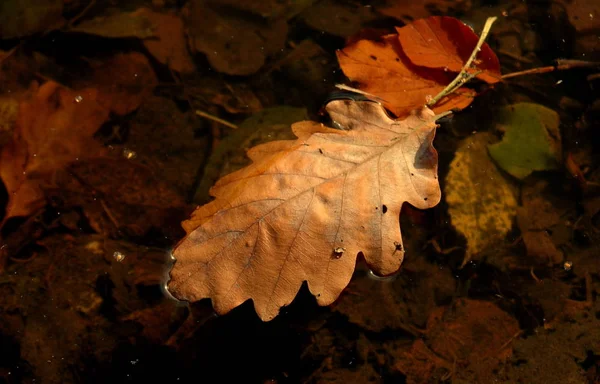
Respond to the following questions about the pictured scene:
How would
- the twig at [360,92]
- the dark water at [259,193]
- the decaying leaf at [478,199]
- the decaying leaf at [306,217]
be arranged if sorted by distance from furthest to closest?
the twig at [360,92] → the decaying leaf at [478,199] → the dark water at [259,193] → the decaying leaf at [306,217]

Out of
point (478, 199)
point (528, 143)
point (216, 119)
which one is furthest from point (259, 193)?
point (528, 143)

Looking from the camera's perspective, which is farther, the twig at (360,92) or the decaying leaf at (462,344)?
the twig at (360,92)

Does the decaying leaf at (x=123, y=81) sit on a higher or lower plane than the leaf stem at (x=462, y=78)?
lower

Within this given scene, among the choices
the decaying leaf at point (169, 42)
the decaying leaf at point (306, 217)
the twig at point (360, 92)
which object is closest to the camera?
the decaying leaf at point (306, 217)

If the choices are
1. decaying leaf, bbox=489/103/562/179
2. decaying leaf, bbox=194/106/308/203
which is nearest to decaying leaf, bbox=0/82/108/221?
decaying leaf, bbox=194/106/308/203

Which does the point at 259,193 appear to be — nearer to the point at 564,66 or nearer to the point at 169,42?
the point at 169,42

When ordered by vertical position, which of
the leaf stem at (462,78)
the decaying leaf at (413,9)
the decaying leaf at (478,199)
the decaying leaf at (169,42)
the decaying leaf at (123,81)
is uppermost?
the decaying leaf at (413,9)

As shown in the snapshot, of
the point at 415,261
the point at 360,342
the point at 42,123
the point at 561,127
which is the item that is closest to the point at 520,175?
the point at 561,127

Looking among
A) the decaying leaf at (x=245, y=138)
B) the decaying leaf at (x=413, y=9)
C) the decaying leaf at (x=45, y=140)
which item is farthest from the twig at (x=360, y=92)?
the decaying leaf at (x=45, y=140)

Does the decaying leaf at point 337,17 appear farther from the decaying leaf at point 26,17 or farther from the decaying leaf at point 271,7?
the decaying leaf at point 26,17

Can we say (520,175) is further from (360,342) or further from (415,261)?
(360,342)
